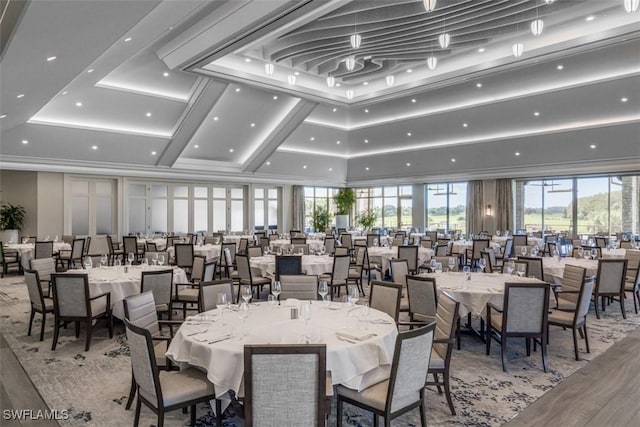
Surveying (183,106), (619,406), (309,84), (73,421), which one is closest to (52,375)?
(73,421)

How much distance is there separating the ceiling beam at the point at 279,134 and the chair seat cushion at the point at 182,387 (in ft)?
37.5

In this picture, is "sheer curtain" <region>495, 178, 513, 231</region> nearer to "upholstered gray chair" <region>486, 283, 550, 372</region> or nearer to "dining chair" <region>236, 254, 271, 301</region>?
"dining chair" <region>236, 254, 271, 301</region>

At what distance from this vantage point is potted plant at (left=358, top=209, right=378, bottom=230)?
19234 mm

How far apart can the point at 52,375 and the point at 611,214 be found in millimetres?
16090

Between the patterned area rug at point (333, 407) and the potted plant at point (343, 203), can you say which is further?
the potted plant at point (343, 203)

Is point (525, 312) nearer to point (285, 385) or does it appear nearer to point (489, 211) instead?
point (285, 385)

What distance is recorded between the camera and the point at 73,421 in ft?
11.1

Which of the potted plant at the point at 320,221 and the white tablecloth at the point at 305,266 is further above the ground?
the potted plant at the point at 320,221

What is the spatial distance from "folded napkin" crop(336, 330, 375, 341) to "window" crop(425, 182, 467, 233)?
1541 centimetres

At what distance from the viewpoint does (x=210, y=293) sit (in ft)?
14.3

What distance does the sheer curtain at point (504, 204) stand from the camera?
15.8 m

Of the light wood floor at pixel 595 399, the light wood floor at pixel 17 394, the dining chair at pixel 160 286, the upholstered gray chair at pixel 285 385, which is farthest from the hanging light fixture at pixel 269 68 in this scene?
the upholstered gray chair at pixel 285 385

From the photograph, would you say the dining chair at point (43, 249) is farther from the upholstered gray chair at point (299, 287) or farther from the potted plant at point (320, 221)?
the potted plant at point (320, 221)

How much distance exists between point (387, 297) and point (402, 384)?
5.69ft
